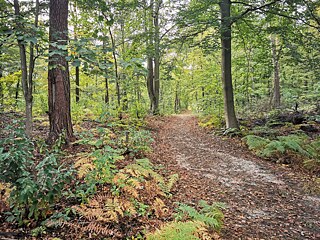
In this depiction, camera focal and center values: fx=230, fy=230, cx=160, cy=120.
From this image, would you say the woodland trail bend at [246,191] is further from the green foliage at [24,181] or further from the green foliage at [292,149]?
the green foliage at [24,181]

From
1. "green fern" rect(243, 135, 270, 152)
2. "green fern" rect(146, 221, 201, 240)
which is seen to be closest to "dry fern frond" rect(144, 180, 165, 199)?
"green fern" rect(146, 221, 201, 240)

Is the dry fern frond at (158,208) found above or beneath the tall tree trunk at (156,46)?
beneath

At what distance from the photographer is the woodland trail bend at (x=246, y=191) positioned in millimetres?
3621

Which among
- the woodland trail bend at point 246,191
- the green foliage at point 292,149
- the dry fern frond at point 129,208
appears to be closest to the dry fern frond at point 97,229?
the dry fern frond at point 129,208

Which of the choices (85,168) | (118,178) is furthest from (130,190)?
(85,168)

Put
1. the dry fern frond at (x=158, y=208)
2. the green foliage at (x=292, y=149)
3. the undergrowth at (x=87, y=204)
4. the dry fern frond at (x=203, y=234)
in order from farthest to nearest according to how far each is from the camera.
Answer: the green foliage at (x=292, y=149)
the dry fern frond at (x=158, y=208)
the dry fern frond at (x=203, y=234)
the undergrowth at (x=87, y=204)

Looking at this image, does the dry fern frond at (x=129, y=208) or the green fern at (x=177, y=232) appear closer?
the green fern at (x=177, y=232)

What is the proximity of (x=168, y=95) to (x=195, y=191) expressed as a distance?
98.7 feet

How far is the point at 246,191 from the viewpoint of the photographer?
16.3 ft

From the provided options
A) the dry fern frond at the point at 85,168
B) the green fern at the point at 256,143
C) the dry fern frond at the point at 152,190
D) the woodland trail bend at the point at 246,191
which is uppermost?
the dry fern frond at the point at 85,168

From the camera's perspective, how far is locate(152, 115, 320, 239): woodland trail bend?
362 centimetres

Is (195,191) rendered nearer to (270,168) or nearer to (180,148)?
(270,168)

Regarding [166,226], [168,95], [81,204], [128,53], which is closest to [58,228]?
[81,204]

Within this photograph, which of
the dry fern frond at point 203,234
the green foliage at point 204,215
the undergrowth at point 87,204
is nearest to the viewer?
the undergrowth at point 87,204
